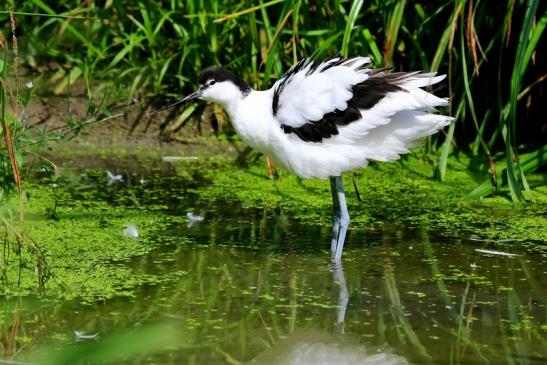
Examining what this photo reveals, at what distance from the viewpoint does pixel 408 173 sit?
5.80 metres

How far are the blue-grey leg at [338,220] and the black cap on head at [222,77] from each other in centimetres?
62

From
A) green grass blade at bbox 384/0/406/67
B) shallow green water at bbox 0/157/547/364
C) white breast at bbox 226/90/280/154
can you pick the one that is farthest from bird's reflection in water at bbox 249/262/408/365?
green grass blade at bbox 384/0/406/67

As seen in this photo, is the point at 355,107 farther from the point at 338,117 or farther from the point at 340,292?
the point at 340,292

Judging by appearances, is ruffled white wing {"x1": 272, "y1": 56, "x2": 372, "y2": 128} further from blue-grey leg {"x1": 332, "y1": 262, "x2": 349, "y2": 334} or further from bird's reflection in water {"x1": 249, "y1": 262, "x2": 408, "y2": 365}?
bird's reflection in water {"x1": 249, "y1": 262, "x2": 408, "y2": 365}

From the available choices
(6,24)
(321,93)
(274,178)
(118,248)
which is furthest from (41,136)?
(6,24)

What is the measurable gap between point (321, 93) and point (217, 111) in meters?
2.28

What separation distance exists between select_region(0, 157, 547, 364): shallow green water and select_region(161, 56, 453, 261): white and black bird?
34 cm

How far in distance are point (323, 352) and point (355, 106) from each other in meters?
1.44

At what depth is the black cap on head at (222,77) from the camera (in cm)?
458

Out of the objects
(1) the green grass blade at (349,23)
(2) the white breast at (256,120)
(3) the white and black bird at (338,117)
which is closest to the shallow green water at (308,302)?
(3) the white and black bird at (338,117)

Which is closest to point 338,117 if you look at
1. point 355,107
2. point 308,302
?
point 355,107

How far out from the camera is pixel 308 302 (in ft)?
12.0

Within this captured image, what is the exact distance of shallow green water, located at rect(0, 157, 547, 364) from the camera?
3.12m

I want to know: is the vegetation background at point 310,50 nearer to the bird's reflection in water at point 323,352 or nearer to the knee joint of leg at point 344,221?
the knee joint of leg at point 344,221
